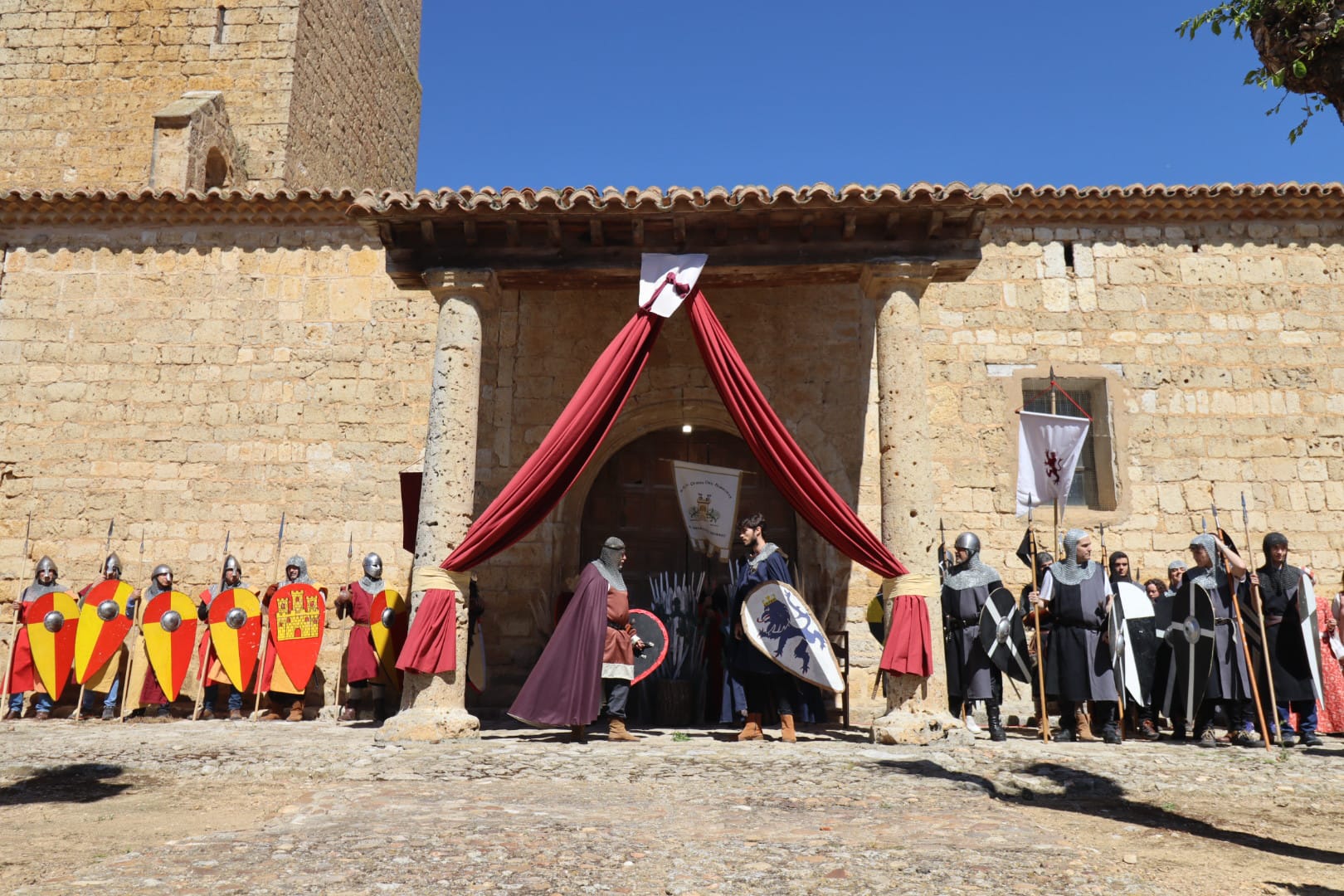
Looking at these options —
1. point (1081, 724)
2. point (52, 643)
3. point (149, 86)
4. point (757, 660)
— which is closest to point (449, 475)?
point (757, 660)

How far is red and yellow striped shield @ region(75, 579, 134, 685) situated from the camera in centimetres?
843

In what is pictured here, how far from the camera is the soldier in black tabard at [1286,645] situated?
22.6ft

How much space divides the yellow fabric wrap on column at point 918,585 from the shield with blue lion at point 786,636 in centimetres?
64

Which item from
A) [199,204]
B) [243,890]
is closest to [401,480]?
[199,204]

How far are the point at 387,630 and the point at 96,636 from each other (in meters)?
2.45

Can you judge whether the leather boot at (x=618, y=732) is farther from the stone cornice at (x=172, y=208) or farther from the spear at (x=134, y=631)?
the stone cornice at (x=172, y=208)

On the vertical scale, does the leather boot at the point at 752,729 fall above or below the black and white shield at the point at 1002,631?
below

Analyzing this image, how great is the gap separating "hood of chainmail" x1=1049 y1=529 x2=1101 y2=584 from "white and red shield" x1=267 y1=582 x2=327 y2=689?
19.3ft

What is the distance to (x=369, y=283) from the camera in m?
10.1

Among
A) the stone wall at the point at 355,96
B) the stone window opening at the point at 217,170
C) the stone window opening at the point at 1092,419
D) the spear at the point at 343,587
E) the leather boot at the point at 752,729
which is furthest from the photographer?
the stone wall at the point at 355,96

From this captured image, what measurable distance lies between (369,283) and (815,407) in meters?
4.57

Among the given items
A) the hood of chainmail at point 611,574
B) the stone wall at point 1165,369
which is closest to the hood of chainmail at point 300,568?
the hood of chainmail at point 611,574

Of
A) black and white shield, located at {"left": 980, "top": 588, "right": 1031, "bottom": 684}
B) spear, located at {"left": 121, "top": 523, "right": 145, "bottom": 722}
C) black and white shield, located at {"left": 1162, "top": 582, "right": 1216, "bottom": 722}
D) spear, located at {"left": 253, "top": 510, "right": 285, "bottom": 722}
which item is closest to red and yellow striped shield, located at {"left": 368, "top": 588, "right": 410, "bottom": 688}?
spear, located at {"left": 253, "top": 510, "right": 285, "bottom": 722}

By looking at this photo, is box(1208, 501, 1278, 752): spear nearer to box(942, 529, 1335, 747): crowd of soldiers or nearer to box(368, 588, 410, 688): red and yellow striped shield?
box(942, 529, 1335, 747): crowd of soldiers
